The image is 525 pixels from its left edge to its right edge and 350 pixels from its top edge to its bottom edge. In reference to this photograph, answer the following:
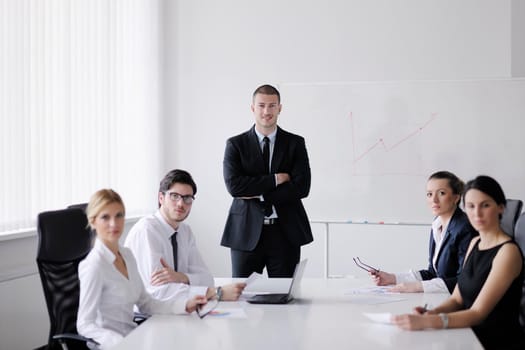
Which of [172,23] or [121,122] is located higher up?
[172,23]

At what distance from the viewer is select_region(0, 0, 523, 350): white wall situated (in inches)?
218

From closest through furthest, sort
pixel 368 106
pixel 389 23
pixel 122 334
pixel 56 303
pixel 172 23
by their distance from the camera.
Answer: pixel 122 334, pixel 56 303, pixel 368 106, pixel 389 23, pixel 172 23

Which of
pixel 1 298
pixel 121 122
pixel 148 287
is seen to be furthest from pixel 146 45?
pixel 148 287

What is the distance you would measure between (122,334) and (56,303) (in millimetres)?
391

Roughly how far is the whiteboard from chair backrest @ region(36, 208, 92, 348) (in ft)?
9.40

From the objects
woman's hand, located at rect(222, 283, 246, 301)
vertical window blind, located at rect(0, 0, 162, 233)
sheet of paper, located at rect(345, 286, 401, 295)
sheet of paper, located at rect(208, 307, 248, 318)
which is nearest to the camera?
sheet of paper, located at rect(208, 307, 248, 318)

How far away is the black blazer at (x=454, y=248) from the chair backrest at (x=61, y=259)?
5.30 feet

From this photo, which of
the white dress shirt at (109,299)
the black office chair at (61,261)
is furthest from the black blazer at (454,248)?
the black office chair at (61,261)

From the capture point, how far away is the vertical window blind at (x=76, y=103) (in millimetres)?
4098

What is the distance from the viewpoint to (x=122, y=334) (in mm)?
2453

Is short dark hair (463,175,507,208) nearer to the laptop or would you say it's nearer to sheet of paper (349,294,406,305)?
sheet of paper (349,294,406,305)

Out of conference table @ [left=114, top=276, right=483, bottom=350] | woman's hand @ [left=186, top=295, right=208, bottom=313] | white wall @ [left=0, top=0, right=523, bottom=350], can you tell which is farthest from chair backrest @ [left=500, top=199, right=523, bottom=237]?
white wall @ [left=0, top=0, right=523, bottom=350]

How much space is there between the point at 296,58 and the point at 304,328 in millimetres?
3919

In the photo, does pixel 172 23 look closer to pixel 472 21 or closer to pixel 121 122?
pixel 121 122
